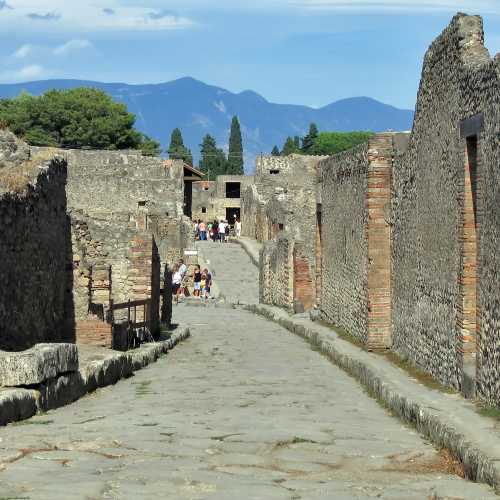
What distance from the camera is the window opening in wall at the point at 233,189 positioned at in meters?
73.5

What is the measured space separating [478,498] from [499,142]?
397 centimetres

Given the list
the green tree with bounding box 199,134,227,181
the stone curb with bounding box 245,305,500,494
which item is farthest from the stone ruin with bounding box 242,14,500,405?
the green tree with bounding box 199,134,227,181

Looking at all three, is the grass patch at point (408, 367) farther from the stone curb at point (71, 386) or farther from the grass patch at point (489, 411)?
the stone curb at point (71, 386)

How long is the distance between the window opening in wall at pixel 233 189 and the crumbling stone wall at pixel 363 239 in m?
54.5

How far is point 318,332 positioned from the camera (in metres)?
18.0

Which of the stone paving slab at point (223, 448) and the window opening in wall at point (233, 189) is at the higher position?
the window opening in wall at point (233, 189)

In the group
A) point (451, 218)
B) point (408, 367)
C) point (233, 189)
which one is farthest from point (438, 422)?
point (233, 189)

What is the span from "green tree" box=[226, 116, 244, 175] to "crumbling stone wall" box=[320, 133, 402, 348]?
4295 inches

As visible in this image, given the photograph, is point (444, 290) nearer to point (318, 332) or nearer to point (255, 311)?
point (318, 332)

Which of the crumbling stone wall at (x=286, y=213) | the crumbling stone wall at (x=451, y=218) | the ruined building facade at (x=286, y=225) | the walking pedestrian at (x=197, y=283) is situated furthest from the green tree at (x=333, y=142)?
the crumbling stone wall at (x=451, y=218)

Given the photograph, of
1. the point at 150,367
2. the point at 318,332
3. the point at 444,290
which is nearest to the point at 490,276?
the point at 444,290

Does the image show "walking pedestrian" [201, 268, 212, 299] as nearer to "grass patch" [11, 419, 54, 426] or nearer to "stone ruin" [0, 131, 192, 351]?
"stone ruin" [0, 131, 192, 351]

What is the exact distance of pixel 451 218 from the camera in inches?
428

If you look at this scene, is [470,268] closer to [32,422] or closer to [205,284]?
[32,422]
